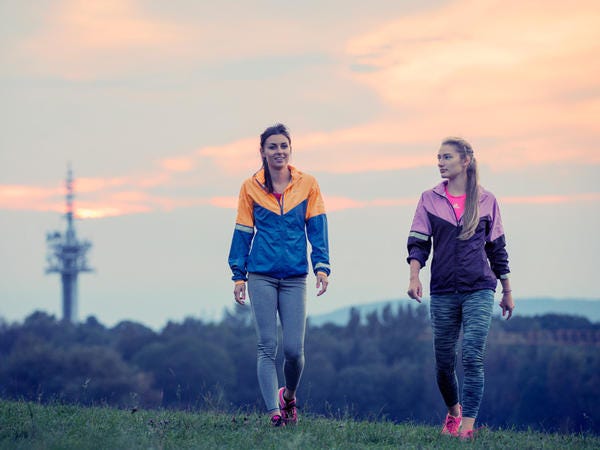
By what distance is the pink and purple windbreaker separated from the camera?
7.48 m

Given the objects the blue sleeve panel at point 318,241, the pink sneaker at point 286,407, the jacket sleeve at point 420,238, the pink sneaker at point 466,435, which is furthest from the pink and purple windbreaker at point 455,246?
the pink sneaker at point 286,407

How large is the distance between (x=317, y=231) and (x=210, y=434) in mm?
1850

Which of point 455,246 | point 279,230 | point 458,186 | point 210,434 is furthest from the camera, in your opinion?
point 458,186

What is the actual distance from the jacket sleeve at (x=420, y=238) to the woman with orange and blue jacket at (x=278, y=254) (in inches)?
27.4

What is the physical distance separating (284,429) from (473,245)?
207 centimetres

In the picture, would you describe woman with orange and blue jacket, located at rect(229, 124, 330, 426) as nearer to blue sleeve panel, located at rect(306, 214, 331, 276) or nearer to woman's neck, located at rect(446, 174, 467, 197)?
blue sleeve panel, located at rect(306, 214, 331, 276)

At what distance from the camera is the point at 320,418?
8.61m

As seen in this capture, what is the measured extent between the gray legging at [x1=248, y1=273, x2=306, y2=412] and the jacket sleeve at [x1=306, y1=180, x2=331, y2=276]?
0.23 meters

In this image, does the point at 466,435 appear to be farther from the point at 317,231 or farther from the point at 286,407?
the point at 317,231

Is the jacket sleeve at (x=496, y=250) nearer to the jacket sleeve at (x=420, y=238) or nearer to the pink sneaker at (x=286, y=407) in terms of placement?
the jacket sleeve at (x=420, y=238)

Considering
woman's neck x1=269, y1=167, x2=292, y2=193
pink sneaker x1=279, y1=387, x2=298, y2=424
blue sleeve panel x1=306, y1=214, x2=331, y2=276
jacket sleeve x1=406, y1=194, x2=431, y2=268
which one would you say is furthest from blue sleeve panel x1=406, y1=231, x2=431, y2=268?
pink sneaker x1=279, y1=387, x2=298, y2=424

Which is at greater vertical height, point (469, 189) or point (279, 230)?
point (469, 189)

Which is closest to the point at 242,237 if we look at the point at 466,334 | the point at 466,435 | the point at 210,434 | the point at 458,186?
the point at 210,434

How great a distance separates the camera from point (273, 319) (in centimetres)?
764
